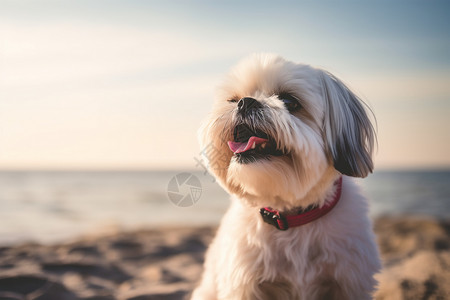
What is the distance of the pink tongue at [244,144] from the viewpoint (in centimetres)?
214

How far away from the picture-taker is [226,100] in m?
2.51

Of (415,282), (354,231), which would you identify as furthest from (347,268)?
(415,282)

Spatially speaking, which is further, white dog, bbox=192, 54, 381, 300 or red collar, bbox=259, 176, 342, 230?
red collar, bbox=259, 176, 342, 230

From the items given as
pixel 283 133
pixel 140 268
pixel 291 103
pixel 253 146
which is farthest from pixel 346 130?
pixel 140 268

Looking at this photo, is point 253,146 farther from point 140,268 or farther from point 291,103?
point 140,268

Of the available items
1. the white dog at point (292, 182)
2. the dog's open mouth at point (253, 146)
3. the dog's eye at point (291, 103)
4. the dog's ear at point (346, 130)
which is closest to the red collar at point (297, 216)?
the white dog at point (292, 182)

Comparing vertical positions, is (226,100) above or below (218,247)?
above

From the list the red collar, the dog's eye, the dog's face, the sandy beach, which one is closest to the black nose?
the dog's face

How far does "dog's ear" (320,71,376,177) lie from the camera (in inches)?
85.0

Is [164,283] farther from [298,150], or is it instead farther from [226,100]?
[298,150]

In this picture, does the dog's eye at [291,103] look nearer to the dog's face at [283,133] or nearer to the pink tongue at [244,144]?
the dog's face at [283,133]

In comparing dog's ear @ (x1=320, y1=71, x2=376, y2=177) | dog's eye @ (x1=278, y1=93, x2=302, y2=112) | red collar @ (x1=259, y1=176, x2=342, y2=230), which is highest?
dog's eye @ (x1=278, y1=93, x2=302, y2=112)

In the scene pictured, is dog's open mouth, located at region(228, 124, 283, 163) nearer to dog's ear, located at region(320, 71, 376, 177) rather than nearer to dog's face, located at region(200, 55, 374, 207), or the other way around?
dog's face, located at region(200, 55, 374, 207)

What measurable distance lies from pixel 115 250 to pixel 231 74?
4.23 m
